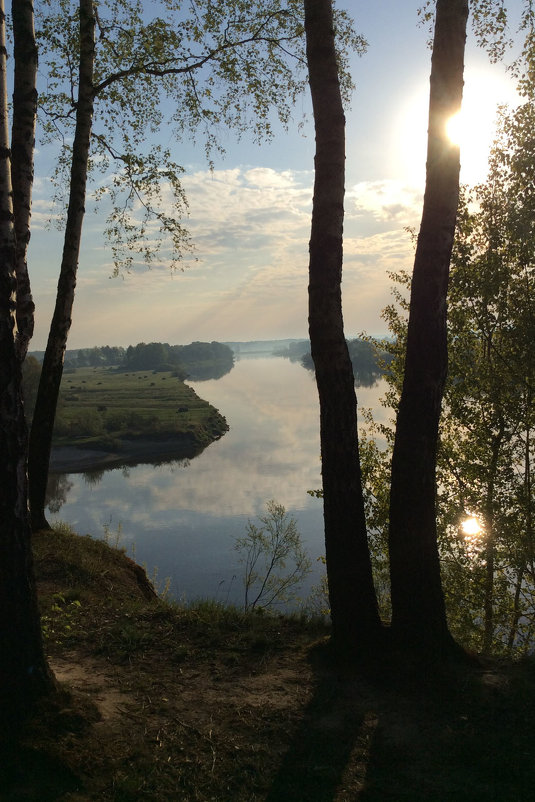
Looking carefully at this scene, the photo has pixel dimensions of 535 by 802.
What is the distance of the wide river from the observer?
2734 cm

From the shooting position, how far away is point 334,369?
566 centimetres

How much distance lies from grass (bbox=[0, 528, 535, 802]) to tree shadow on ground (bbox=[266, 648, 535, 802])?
0.01m

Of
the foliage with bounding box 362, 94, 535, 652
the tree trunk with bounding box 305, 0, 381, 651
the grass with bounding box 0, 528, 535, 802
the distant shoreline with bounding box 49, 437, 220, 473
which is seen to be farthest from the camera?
the distant shoreline with bounding box 49, 437, 220, 473

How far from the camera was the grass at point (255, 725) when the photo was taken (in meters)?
3.74

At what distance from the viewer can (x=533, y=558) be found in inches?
434

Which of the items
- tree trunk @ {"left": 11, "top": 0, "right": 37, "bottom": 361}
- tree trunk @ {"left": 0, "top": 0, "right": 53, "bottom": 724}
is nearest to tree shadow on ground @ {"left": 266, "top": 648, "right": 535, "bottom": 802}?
tree trunk @ {"left": 0, "top": 0, "right": 53, "bottom": 724}

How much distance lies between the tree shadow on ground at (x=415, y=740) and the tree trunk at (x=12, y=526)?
6.55 feet

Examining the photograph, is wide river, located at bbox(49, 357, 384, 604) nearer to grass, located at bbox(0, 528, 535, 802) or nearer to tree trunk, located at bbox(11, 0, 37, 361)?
grass, located at bbox(0, 528, 535, 802)

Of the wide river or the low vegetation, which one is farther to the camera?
the low vegetation

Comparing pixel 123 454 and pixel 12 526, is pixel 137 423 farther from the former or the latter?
pixel 12 526

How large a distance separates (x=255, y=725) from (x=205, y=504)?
1396 inches

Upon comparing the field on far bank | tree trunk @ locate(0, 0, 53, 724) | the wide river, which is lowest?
the wide river

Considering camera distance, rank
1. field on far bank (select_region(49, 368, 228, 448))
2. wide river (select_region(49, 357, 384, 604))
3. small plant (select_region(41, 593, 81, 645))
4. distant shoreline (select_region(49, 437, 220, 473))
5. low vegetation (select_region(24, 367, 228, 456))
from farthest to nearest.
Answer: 1. field on far bank (select_region(49, 368, 228, 448))
2. low vegetation (select_region(24, 367, 228, 456))
3. distant shoreline (select_region(49, 437, 220, 473))
4. wide river (select_region(49, 357, 384, 604))
5. small plant (select_region(41, 593, 81, 645))

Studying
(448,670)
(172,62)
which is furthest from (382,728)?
(172,62)
